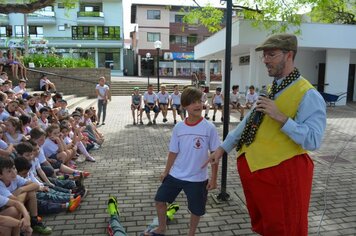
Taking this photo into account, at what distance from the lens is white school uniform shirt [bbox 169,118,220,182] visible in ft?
10.8

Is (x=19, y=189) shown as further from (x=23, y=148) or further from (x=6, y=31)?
(x=6, y=31)

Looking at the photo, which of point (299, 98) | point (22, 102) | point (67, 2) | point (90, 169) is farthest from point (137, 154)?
point (67, 2)

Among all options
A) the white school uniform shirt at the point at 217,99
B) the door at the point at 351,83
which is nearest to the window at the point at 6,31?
the white school uniform shirt at the point at 217,99

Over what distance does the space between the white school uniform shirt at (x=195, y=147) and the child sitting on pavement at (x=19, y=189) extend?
1.75 meters

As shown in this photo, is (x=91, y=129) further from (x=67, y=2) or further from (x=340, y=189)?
(x=67, y=2)

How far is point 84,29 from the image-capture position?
4516 centimetres

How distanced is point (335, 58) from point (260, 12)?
6929 millimetres

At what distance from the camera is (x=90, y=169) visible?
255 inches

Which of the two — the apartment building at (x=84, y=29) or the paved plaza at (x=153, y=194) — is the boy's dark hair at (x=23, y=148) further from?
the apartment building at (x=84, y=29)

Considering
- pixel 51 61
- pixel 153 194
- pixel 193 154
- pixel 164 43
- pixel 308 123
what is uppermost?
pixel 164 43

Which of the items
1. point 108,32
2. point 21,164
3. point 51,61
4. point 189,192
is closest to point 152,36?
point 108,32

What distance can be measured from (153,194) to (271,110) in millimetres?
3362

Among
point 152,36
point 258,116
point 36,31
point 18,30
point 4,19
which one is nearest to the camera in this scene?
point 258,116

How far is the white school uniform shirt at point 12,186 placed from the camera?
3451 millimetres
